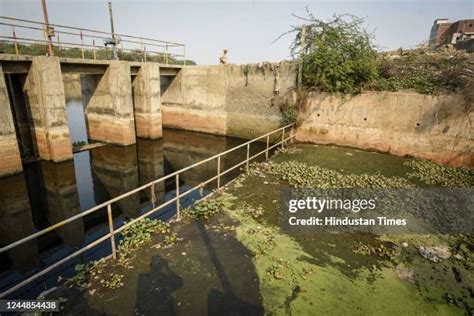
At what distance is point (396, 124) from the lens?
995cm

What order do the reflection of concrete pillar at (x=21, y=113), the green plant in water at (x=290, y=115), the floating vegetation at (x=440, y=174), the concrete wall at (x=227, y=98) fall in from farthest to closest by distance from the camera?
the concrete wall at (x=227, y=98)
the green plant in water at (x=290, y=115)
the reflection of concrete pillar at (x=21, y=113)
the floating vegetation at (x=440, y=174)

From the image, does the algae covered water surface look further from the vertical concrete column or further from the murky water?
the vertical concrete column

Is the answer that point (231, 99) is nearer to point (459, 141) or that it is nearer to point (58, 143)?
point (58, 143)

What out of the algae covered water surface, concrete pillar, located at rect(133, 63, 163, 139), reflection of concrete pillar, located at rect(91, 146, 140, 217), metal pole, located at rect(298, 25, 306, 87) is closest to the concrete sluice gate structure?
concrete pillar, located at rect(133, 63, 163, 139)

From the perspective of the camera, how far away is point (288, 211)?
5898 millimetres

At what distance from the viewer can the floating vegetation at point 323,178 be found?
7109mm

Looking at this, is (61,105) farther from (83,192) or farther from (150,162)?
(150,162)

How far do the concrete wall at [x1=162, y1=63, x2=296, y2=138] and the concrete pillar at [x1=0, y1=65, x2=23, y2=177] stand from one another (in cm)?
933

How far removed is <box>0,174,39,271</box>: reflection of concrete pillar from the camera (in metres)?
6.21

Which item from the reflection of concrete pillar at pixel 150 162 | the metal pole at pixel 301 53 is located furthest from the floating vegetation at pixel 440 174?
the reflection of concrete pillar at pixel 150 162

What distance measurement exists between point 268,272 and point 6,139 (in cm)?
1068

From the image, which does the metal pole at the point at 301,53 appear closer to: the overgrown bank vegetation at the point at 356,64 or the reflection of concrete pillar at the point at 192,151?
the overgrown bank vegetation at the point at 356,64

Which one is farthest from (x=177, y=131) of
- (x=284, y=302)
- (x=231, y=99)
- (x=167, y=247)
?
(x=284, y=302)

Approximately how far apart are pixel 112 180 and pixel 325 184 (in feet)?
27.9
